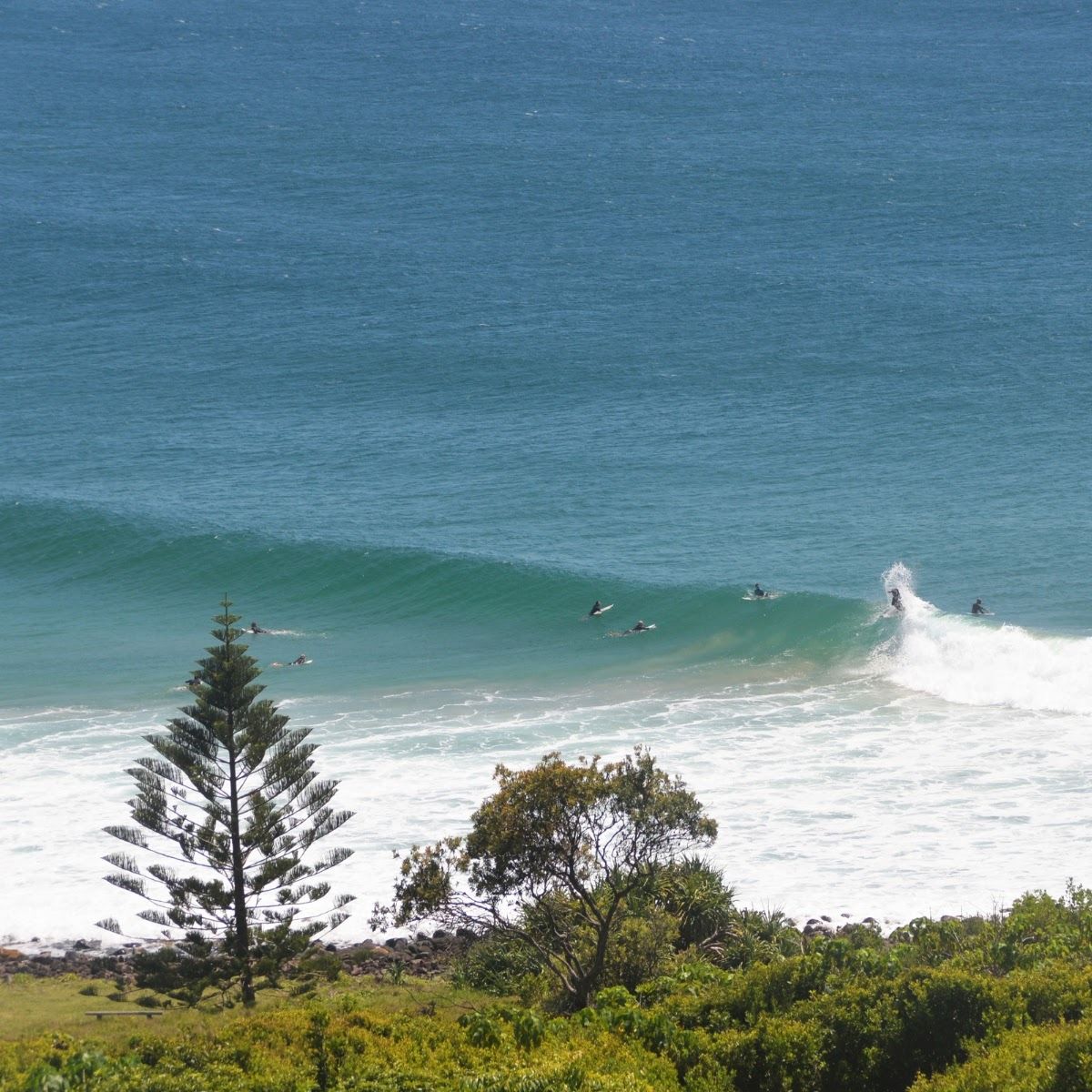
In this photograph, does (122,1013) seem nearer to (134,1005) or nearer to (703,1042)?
(134,1005)

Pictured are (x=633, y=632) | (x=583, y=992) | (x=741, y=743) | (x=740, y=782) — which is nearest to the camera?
(x=583, y=992)

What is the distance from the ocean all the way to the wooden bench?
347 centimetres

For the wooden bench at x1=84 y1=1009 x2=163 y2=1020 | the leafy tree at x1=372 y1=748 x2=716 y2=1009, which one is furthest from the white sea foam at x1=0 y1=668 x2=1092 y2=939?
the leafy tree at x1=372 y1=748 x2=716 y2=1009

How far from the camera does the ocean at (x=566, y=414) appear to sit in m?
27.4

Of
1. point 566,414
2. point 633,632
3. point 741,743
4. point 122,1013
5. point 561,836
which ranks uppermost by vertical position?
point 566,414

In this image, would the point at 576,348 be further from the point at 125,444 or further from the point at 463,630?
the point at 463,630

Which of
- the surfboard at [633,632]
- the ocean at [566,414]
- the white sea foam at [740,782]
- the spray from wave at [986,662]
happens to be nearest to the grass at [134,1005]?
the white sea foam at [740,782]

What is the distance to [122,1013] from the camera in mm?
18453

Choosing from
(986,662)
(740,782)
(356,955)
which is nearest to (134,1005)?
(356,955)

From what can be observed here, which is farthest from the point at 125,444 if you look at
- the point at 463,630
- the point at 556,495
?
the point at 463,630

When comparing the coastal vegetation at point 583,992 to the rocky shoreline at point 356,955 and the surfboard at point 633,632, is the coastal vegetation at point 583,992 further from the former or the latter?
the surfboard at point 633,632

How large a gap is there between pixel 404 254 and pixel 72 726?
40.8 metres

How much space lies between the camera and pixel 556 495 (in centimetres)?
4350

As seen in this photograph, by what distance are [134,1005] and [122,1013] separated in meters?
0.63
